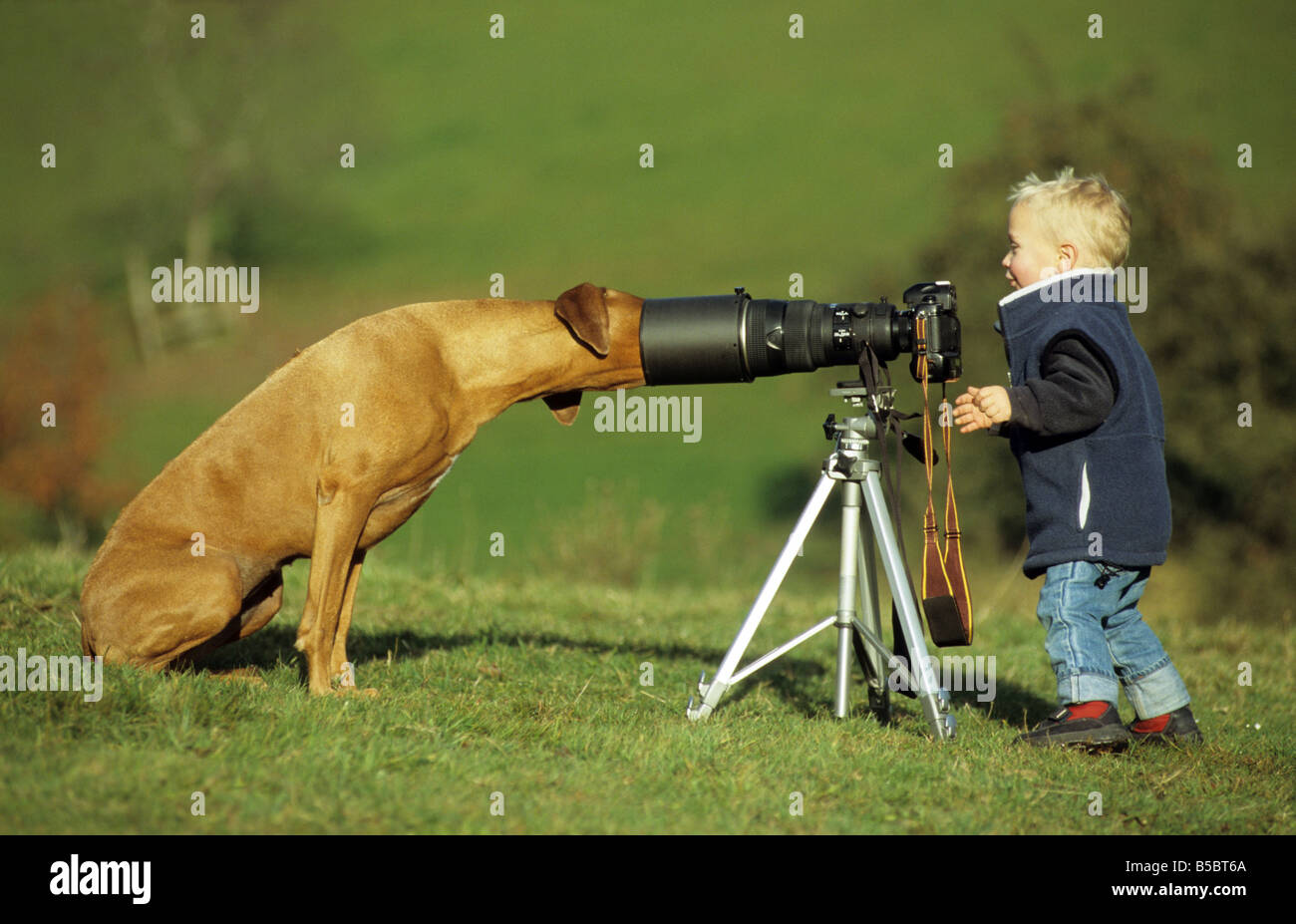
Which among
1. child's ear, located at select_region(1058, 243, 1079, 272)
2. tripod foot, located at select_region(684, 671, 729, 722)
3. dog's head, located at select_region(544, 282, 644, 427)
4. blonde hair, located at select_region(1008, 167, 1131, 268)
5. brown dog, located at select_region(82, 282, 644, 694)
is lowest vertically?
tripod foot, located at select_region(684, 671, 729, 722)

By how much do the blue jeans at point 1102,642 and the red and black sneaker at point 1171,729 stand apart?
4 cm

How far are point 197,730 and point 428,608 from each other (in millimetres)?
3440

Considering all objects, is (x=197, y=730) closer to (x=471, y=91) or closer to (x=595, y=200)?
(x=595, y=200)

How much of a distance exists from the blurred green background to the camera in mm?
5594

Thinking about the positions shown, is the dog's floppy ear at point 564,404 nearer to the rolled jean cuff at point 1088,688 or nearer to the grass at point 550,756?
the grass at point 550,756

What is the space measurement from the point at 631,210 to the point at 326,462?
71.4 ft

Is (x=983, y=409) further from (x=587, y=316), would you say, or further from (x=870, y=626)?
(x=587, y=316)

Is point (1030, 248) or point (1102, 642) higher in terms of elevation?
point (1030, 248)

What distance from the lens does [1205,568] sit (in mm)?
13508

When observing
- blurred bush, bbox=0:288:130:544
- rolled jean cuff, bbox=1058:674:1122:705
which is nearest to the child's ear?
rolled jean cuff, bbox=1058:674:1122:705

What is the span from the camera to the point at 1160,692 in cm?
468

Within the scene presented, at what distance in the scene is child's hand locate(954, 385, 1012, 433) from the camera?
4219 mm

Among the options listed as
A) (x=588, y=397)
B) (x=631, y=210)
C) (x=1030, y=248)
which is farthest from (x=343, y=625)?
(x=631, y=210)

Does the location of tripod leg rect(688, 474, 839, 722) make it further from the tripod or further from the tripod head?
the tripod head
